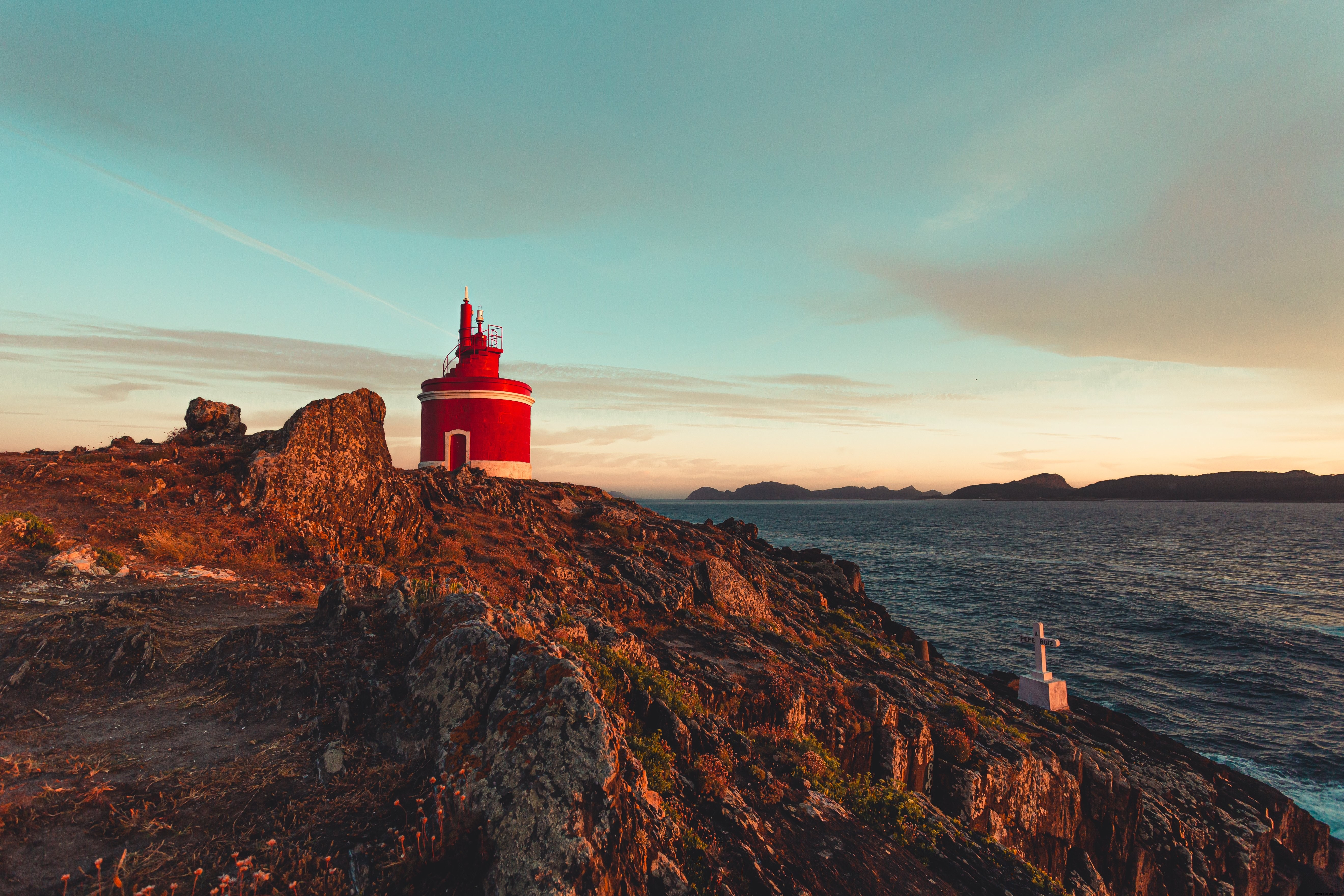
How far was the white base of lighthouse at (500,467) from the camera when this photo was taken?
1125 inches

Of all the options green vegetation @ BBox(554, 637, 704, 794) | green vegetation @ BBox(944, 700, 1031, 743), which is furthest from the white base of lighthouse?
green vegetation @ BBox(944, 700, 1031, 743)

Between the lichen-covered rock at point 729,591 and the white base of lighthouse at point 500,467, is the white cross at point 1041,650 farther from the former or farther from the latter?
the white base of lighthouse at point 500,467

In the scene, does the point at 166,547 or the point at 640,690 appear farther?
the point at 166,547

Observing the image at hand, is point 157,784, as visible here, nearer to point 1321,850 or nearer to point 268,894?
point 268,894

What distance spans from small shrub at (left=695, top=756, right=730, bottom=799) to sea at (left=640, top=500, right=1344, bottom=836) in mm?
20852

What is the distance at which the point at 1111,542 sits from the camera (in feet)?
263

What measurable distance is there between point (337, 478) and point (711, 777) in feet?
42.6

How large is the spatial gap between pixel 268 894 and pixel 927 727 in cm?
1178

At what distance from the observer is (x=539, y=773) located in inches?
201

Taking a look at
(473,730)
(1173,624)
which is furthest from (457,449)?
(1173,624)

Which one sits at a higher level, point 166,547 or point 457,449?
point 457,449

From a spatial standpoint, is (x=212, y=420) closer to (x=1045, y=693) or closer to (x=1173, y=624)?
(x=1045, y=693)

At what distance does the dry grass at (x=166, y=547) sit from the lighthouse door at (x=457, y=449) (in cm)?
1638

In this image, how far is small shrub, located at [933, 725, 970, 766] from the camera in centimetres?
1194
